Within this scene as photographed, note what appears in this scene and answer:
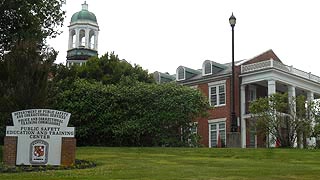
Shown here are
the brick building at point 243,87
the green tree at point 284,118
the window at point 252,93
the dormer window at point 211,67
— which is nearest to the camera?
the green tree at point 284,118

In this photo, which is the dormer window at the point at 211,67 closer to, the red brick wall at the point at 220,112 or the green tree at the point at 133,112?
the red brick wall at the point at 220,112

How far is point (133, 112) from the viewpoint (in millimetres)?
31578

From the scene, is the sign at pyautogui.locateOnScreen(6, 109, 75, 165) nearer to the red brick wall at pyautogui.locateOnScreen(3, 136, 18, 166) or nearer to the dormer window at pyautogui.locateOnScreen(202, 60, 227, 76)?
the red brick wall at pyautogui.locateOnScreen(3, 136, 18, 166)

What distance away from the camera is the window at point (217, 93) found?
46.4 metres

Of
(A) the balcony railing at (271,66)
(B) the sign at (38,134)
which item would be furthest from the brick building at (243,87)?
(B) the sign at (38,134)

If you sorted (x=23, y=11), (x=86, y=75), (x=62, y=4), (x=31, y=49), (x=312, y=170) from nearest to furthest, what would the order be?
(x=312, y=170) < (x=31, y=49) < (x=23, y=11) < (x=62, y=4) < (x=86, y=75)

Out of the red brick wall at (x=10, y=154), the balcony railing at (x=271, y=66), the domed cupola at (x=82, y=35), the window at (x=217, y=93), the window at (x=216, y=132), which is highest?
the domed cupola at (x=82, y=35)

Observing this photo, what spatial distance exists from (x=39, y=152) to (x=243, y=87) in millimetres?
30977

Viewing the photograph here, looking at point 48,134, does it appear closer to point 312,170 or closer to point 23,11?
point 312,170

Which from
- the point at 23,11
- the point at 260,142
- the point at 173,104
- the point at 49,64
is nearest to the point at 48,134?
the point at 49,64

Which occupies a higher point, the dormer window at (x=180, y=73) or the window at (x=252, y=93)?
the dormer window at (x=180, y=73)

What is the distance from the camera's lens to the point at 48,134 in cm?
1766

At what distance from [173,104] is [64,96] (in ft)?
20.5

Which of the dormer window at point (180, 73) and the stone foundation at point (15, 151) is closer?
the stone foundation at point (15, 151)
